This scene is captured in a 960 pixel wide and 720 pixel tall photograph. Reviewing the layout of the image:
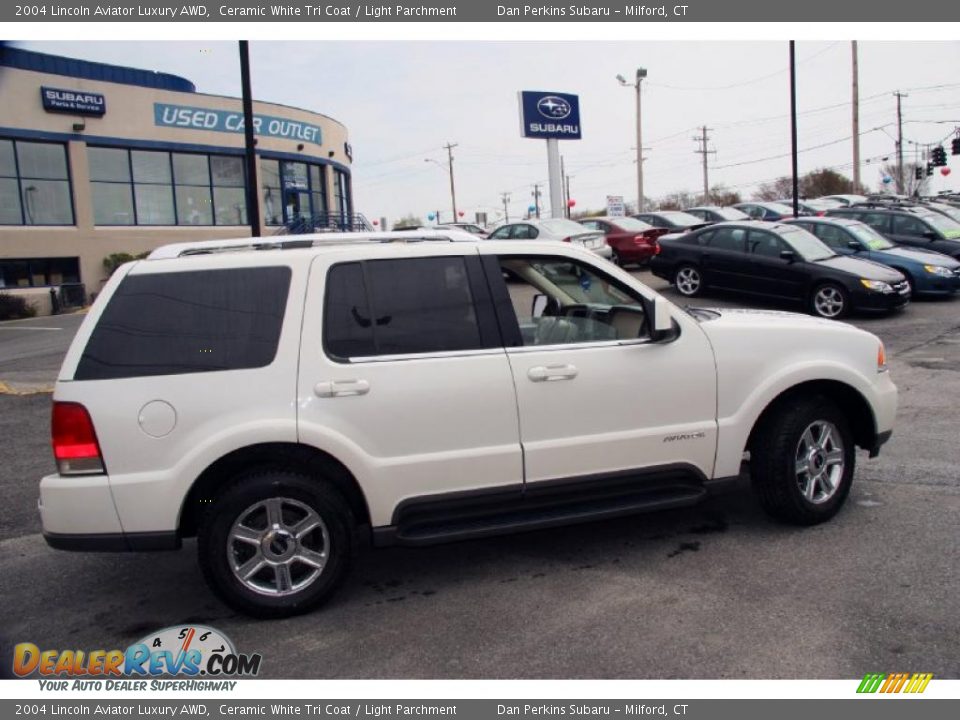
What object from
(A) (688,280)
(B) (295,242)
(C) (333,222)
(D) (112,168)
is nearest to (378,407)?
(B) (295,242)

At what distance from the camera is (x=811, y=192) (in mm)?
61938

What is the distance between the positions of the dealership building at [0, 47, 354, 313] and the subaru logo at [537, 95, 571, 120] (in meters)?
9.43

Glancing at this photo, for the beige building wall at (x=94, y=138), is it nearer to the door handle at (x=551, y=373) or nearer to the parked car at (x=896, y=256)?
the parked car at (x=896, y=256)

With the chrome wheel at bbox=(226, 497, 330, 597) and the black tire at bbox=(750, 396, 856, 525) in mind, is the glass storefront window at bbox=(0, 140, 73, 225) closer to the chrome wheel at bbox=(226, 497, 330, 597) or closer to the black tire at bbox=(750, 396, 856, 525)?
the chrome wheel at bbox=(226, 497, 330, 597)

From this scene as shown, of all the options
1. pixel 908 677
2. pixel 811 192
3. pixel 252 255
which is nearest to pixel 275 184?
pixel 252 255

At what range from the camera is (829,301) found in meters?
13.9

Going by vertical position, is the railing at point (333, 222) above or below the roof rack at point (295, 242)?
above

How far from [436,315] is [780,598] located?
Answer: 222 centimetres

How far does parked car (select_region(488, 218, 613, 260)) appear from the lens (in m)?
19.4

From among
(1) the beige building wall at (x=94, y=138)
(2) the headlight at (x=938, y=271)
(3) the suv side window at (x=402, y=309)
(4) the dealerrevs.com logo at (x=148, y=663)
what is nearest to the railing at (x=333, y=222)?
(1) the beige building wall at (x=94, y=138)

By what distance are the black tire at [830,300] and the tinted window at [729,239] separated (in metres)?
1.69

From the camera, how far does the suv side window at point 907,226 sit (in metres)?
17.9

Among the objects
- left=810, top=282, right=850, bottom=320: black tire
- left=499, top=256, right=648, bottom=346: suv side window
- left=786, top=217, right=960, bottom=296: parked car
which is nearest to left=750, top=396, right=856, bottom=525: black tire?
→ left=499, top=256, right=648, bottom=346: suv side window

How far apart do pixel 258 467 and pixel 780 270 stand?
1223cm
